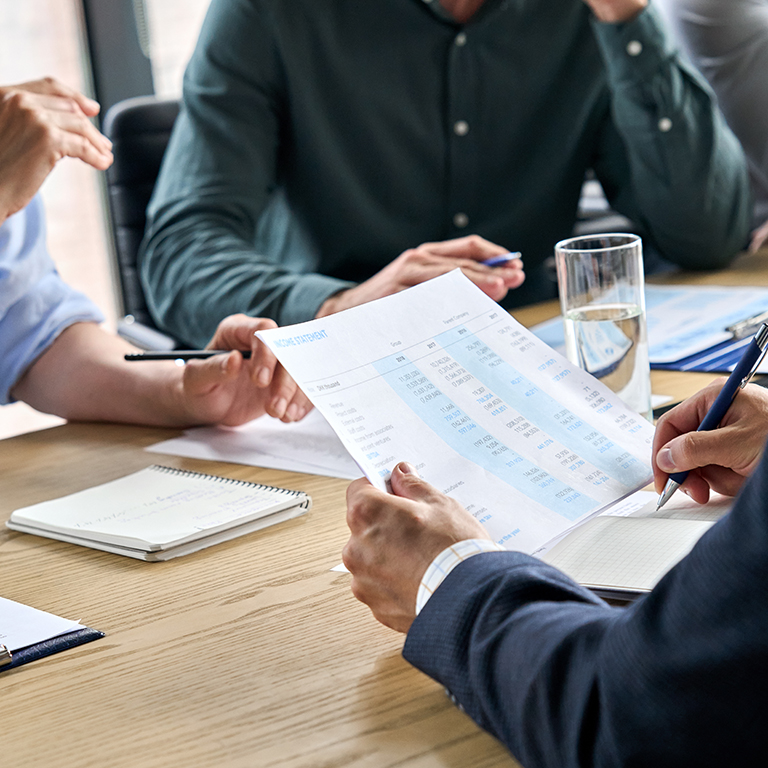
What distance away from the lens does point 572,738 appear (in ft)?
1.23

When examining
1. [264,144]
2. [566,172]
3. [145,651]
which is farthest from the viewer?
[566,172]

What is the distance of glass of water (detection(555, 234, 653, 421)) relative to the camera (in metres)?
0.84

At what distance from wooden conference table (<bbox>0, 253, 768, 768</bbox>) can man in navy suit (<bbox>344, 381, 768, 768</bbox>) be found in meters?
0.03

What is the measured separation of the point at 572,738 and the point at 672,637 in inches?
2.5

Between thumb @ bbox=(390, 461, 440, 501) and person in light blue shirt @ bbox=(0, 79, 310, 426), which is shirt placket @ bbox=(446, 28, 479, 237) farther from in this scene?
thumb @ bbox=(390, 461, 440, 501)

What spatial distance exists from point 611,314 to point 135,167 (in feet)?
3.77

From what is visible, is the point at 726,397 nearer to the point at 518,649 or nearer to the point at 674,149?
the point at 518,649

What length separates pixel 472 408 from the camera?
68 cm

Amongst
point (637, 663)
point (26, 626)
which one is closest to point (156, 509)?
point (26, 626)

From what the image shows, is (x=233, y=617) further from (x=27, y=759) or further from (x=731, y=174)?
(x=731, y=174)

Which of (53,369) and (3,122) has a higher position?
(3,122)

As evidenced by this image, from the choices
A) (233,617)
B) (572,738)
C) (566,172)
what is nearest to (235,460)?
(233,617)

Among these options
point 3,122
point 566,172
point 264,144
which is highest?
point 3,122

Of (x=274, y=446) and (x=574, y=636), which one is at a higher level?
(x=574, y=636)
